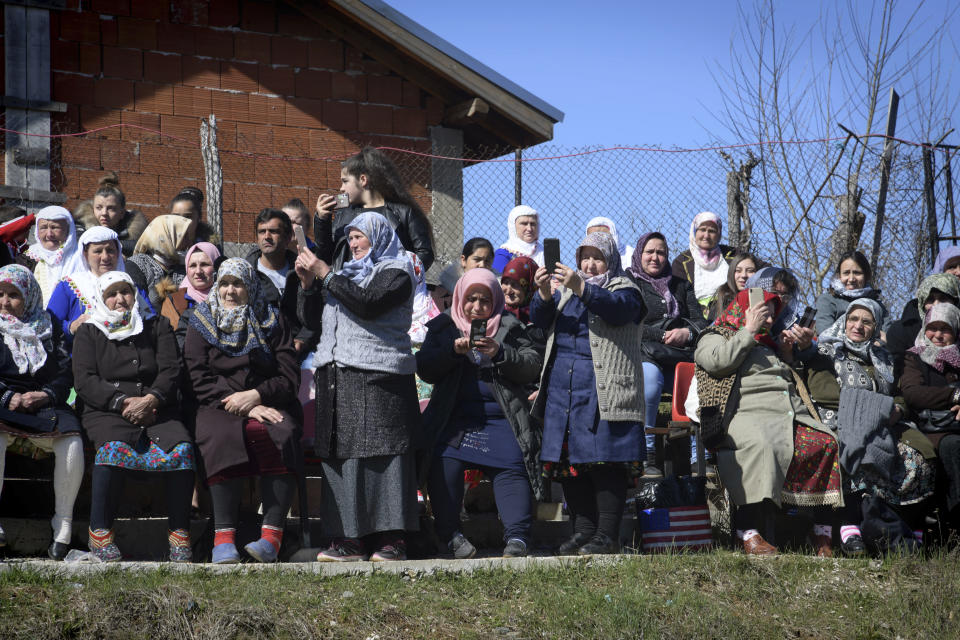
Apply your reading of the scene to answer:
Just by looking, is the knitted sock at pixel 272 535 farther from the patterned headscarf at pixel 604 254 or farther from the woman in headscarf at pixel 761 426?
the woman in headscarf at pixel 761 426

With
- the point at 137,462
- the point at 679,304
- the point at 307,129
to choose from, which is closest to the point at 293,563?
the point at 137,462

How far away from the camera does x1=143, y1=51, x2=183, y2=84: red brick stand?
11023mm

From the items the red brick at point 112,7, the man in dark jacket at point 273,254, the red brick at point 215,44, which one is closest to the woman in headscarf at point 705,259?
the man in dark jacket at point 273,254

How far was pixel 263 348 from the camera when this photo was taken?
6.28 m

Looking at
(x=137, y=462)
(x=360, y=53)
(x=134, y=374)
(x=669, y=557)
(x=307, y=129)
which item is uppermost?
(x=360, y=53)

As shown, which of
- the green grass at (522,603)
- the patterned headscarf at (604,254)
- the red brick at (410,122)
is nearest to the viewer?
the green grass at (522,603)

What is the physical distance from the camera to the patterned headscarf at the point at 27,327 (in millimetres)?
6113

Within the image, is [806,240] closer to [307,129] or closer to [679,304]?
[679,304]

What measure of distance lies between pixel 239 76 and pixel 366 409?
256 inches

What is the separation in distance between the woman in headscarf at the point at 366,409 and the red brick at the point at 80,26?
5.93 metres

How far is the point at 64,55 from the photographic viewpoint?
421 inches

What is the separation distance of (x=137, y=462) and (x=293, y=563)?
3.24 feet

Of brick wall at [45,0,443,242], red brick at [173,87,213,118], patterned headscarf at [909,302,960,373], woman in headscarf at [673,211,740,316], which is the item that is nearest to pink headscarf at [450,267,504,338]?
woman in headscarf at [673,211,740,316]

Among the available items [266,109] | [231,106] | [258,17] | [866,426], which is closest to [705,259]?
[866,426]
